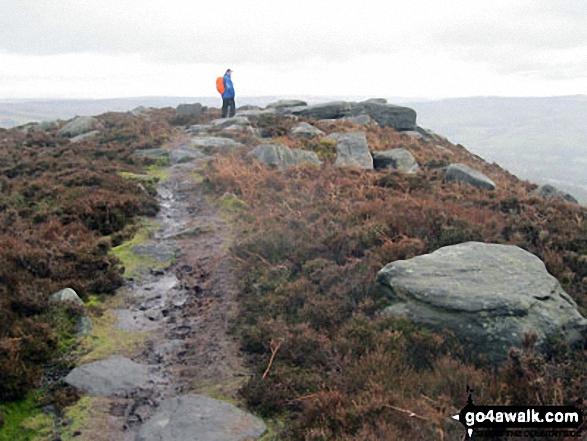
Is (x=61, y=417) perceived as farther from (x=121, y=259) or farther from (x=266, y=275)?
(x=121, y=259)

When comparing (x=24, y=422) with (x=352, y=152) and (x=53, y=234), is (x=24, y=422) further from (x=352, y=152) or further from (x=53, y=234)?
(x=352, y=152)

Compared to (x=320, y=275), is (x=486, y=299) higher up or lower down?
higher up

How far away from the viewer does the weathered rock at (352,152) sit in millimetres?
17320

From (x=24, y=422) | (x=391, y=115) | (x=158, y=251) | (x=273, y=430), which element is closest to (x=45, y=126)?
(x=391, y=115)

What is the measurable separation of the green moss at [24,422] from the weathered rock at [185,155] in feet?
48.7

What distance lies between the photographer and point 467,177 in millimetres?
15719

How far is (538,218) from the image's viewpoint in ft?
33.9

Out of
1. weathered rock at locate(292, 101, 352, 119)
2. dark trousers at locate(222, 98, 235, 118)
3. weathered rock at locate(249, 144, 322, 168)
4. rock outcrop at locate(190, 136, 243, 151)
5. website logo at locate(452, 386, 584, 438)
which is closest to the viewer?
website logo at locate(452, 386, 584, 438)

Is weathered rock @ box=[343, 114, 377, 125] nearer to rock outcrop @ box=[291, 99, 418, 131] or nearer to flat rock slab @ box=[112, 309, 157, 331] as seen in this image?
rock outcrop @ box=[291, 99, 418, 131]

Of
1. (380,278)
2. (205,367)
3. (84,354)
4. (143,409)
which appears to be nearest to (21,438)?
(143,409)

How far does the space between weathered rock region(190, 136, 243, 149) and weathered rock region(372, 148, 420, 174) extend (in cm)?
633

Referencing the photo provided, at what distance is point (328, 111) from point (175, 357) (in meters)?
26.5

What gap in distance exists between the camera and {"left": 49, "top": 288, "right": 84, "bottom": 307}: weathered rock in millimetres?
7371

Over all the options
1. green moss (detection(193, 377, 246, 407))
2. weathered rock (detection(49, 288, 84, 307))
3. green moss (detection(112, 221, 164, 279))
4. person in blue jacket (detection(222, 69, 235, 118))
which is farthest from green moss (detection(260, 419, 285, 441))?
person in blue jacket (detection(222, 69, 235, 118))
